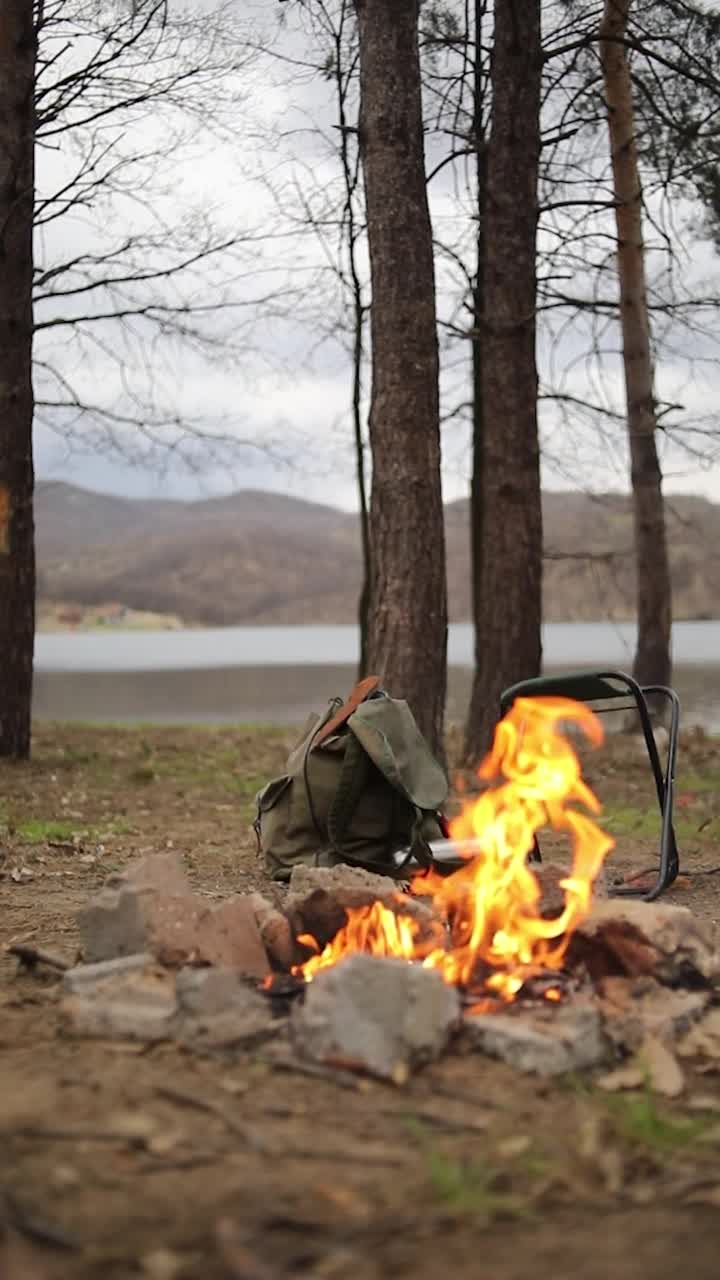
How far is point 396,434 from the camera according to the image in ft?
26.9

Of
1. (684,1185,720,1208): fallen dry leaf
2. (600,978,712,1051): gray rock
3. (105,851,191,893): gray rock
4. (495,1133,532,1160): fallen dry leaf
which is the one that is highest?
(105,851,191,893): gray rock

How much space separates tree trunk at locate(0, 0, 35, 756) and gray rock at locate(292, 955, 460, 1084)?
8439 millimetres

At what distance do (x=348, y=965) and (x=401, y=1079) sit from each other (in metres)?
0.30

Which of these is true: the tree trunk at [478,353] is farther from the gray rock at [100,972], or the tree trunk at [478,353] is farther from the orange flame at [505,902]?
the gray rock at [100,972]

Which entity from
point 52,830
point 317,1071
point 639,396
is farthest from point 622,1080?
point 639,396

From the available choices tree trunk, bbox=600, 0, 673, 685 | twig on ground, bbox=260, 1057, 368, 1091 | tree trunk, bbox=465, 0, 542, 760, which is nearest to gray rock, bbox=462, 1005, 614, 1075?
twig on ground, bbox=260, 1057, 368, 1091

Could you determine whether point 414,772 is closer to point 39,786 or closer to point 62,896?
point 62,896

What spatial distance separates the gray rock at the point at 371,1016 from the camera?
3.04 meters

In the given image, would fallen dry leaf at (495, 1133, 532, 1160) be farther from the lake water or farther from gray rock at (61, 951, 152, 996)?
the lake water

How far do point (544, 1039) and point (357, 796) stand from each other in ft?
8.79

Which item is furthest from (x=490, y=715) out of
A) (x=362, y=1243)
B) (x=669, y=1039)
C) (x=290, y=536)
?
(x=290, y=536)

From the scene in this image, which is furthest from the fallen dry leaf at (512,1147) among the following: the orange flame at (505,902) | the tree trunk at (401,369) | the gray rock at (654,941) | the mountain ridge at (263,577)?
the mountain ridge at (263,577)

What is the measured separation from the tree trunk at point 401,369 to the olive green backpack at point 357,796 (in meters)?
2.42

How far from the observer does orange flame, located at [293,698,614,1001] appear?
3.64 metres
